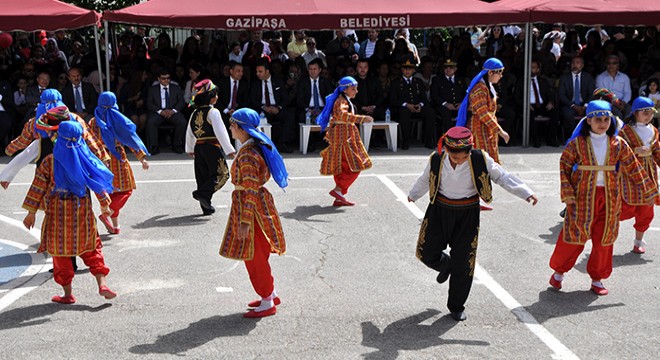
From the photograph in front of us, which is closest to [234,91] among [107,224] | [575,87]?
[575,87]

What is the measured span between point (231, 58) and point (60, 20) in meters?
4.01

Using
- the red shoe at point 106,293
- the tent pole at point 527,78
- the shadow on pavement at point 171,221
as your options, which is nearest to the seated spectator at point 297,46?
the tent pole at point 527,78

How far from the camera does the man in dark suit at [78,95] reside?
55.0 ft

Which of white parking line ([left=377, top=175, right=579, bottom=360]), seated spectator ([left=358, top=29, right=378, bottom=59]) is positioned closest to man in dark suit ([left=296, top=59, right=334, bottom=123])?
seated spectator ([left=358, top=29, right=378, bottom=59])

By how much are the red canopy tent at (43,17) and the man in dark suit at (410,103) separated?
5312 mm

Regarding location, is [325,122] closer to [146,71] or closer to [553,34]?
[146,71]

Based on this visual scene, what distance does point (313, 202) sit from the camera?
12.1 m

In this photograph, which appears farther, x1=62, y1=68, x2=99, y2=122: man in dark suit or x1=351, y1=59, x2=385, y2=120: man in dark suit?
x1=351, y1=59, x2=385, y2=120: man in dark suit

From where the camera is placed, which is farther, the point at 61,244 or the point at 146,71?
the point at 146,71

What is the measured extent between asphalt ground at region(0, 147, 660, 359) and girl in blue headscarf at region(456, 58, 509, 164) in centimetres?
86

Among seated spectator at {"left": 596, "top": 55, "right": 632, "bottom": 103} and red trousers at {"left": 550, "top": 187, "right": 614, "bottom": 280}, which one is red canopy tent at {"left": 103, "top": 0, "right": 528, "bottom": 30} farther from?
red trousers at {"left": 550, "top": 187, "right": 614, "bottom": 280}

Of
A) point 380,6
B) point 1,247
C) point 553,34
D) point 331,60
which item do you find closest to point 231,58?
point 331,60

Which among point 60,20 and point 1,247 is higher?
point 60,20

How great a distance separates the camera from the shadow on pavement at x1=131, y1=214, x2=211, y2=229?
1087cm
